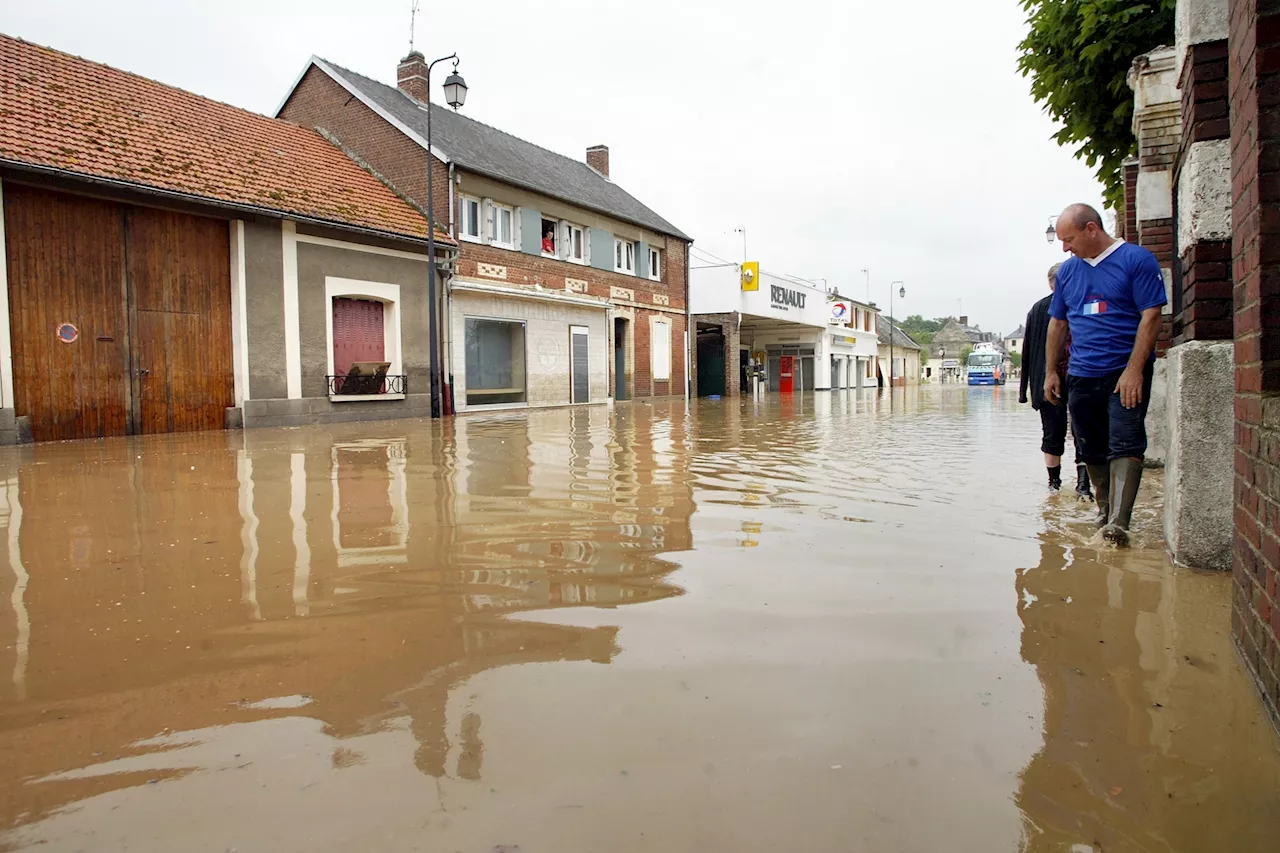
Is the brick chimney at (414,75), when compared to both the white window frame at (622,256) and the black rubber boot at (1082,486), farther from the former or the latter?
the black rubber boot at (1082,486)

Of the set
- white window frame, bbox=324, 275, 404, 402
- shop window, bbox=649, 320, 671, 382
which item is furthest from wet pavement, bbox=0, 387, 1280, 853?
shop window, bbox=649, 320, 671, 382

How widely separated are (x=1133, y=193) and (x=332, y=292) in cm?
1360

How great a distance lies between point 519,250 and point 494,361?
119 inches

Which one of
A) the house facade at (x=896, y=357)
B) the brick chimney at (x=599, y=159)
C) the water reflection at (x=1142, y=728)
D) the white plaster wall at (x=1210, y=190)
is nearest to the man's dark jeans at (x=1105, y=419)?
the white plaster wall at (x=1210, y=190)

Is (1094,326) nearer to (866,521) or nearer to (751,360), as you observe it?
(866,521)

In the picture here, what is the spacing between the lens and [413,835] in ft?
5.32

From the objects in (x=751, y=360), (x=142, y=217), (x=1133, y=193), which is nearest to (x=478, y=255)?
(x=142, y=217)

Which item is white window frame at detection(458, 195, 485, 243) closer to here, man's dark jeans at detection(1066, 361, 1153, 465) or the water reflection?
man's dark jeans at detection(1066, 361, 1153, 465)

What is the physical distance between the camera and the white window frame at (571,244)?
23.8 m

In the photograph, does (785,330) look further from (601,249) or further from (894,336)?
(894,336)

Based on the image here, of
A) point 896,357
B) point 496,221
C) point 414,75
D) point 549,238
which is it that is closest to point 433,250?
point 496,221

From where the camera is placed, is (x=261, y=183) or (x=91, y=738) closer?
(x=91, y=738)

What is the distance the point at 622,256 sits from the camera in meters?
26.8

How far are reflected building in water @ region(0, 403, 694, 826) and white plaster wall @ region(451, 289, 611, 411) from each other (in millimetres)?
13021
